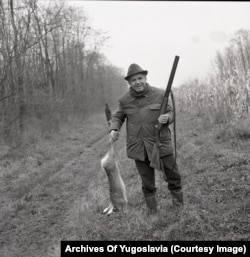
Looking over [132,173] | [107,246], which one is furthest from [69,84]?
[107,246]

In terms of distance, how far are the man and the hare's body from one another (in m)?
0.32

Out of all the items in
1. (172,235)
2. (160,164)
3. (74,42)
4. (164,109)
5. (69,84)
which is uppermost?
(74,42)

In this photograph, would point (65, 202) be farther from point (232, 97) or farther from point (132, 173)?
point (232, 97)

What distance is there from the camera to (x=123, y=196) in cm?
505

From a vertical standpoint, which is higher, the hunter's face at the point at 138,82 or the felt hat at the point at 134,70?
the felt hat at the point at 134,70

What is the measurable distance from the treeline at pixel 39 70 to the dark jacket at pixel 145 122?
7.97m

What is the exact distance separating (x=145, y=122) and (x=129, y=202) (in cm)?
179

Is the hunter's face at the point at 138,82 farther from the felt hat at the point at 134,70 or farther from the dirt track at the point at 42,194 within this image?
the dirt track at the point at 42,194

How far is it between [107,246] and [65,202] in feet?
9.24

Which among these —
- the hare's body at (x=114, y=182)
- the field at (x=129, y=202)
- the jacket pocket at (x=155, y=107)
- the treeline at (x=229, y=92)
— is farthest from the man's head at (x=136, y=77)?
the treeline at (x=229, y=92)

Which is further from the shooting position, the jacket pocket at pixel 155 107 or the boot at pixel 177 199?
the boot at pixel 177 199

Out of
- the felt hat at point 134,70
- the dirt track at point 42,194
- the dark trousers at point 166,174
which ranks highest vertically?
the felt hat at point 134,70

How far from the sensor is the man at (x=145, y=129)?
15.0 ft

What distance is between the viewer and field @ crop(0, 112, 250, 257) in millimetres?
4219
